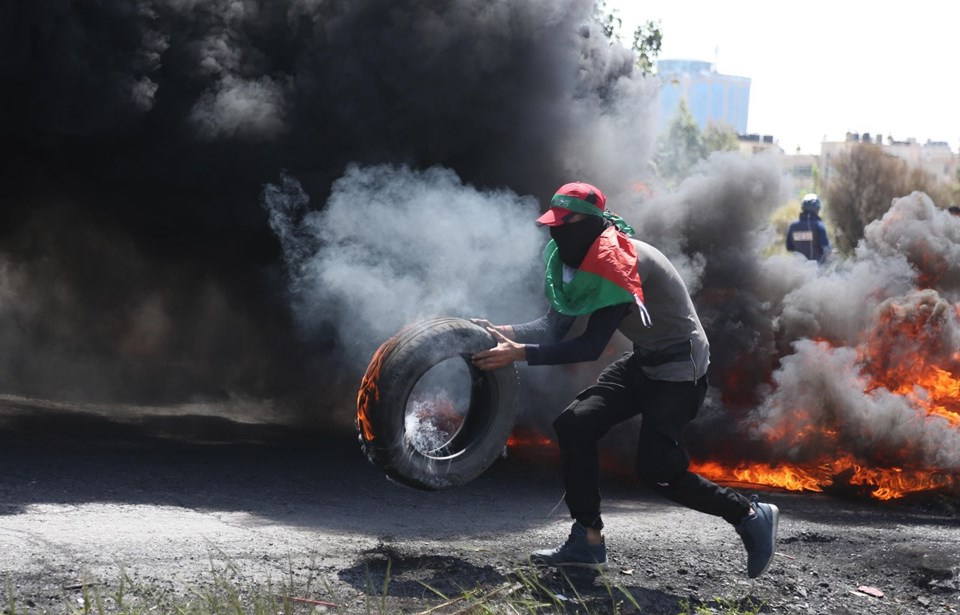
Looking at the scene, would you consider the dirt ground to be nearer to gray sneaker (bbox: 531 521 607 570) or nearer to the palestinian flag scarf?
gray sneaker (bbox: 531 521 607 570)

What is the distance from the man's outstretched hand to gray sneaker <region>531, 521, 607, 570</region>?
0.92 m

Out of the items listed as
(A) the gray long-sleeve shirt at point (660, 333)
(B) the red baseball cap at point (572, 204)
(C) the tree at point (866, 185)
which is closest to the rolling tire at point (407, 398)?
(A) the gray long-sleeve shirt at point (660, 333)

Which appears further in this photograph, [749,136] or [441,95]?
[749,136]

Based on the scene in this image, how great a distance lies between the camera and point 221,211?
995 centimetres

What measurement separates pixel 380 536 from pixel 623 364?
67.1 inches

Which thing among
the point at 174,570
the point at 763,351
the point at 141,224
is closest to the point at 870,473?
the point at 763,351

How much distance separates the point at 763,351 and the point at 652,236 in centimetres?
186

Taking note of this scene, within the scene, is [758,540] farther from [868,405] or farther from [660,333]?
[868,405]

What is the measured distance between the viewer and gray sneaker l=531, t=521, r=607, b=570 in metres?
5.18

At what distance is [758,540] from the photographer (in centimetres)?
514

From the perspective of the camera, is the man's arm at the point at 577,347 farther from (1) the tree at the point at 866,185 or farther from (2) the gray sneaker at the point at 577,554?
(1) the tree at the point at 866,185

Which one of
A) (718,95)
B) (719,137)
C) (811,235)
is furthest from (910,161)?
(718,95)

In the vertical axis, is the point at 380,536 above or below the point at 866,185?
below

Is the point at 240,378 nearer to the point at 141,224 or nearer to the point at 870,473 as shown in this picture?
the point at 141,224
